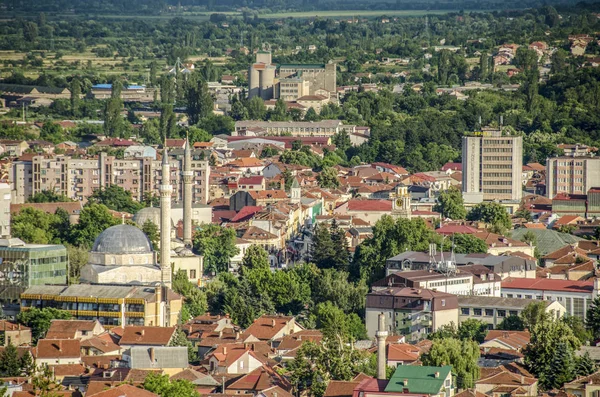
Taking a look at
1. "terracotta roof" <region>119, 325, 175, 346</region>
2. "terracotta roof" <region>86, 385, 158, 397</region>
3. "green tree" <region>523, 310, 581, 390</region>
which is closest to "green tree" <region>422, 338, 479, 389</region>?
"green tree" <region>523, 310, 581, 390</region>

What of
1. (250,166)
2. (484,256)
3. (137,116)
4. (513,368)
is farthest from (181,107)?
(513,368)

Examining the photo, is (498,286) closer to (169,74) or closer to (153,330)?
(153,330)

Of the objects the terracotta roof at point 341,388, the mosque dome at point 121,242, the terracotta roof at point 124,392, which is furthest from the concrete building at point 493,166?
the terracotta roof at point 124,392

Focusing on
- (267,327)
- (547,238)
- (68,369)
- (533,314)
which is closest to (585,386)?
(533,314)

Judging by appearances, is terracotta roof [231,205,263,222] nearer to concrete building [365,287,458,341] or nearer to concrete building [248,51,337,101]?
concrete building [365,287,458,341]

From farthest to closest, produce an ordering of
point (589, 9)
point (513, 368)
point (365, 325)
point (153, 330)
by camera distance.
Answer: point (589, 9)
point (365, 325)
point (153, 330)
point (513, 368)
